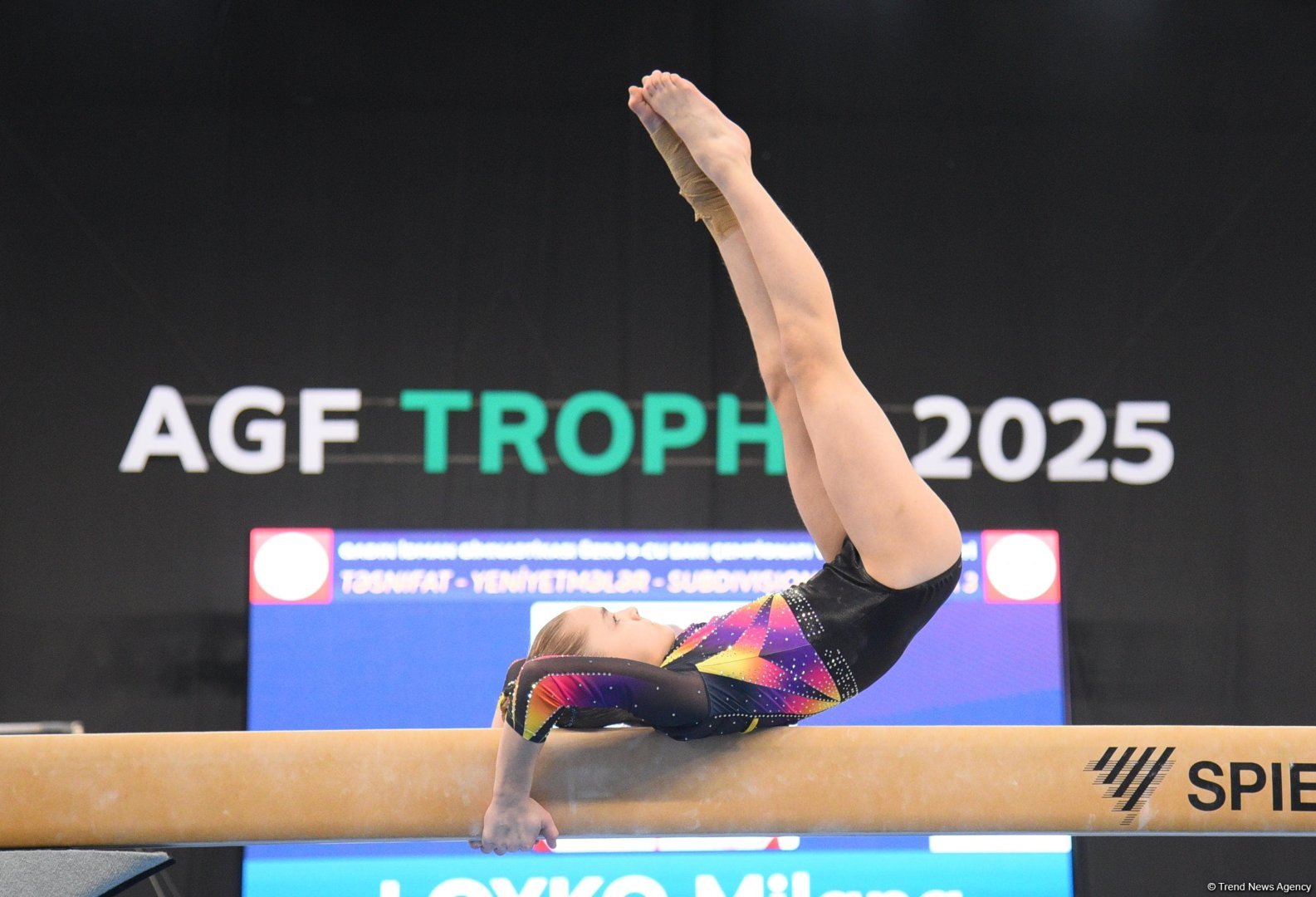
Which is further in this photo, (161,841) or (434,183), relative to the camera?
(434,183)

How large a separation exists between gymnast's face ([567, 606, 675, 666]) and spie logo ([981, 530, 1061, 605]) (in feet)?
7.71

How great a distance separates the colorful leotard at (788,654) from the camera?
2051mm

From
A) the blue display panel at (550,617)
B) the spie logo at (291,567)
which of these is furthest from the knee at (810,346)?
the spie logo at (291,567)

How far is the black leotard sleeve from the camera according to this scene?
189 cm

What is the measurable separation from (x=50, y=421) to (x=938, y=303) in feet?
11.0

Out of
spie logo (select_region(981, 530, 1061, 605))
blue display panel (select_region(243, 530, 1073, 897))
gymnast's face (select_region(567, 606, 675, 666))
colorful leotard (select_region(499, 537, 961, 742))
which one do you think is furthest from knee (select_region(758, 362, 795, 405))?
spie logo (select_region(981, 530, 1061, 605))

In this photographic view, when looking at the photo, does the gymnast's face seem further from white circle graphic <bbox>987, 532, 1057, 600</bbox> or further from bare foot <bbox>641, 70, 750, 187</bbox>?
white circle graphic <bbox>987, 532, 1057, 600</bbox>

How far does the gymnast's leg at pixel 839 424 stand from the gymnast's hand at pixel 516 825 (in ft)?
2.27

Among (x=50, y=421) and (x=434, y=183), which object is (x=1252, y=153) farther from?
(x=50, y=421)

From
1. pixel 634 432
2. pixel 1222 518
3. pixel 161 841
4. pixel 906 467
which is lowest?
pixel 161 841

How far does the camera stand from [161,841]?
81.5 inches

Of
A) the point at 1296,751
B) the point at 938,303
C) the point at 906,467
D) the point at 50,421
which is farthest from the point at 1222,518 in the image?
the point at 50,421

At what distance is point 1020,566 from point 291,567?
2.50 m

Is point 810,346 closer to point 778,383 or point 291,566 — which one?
point 778,383
